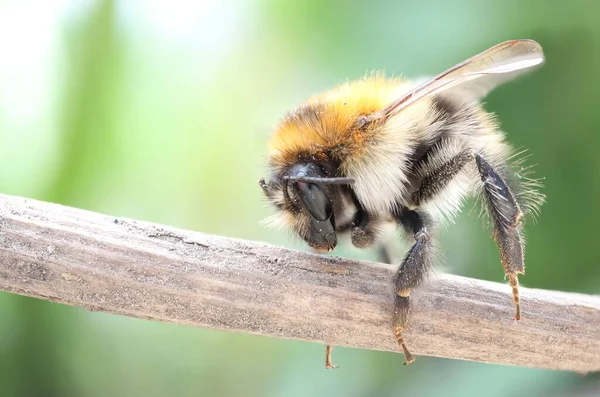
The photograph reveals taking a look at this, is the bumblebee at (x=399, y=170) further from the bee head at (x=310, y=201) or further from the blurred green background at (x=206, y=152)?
the blurred green background at (x=206, y=152)

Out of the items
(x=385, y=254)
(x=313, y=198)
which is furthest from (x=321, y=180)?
(x=385, y=254)

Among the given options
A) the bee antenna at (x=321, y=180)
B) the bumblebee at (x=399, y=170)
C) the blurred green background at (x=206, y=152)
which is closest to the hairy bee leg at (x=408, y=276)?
the bumblebee at (x=399, y=170)

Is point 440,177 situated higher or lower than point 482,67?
lower

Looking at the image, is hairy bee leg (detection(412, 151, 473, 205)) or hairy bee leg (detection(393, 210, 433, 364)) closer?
hairy bee leg (detection(393, 210, 433, 364))

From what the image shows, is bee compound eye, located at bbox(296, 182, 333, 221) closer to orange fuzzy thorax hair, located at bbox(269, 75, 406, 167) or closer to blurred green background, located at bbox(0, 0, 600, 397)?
orange fuzzy thorax hair, located at bbox(269, 75, 406, 167)

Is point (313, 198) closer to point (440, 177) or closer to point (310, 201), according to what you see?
point (310, 201)

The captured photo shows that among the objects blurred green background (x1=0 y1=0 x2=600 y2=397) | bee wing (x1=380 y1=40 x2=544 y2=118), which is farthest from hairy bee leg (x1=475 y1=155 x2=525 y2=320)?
blurred green background (x1=0 y1=0 x2=600 y2=397)
